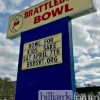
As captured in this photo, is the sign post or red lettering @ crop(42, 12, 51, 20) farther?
red lettering @ crop(42, 12, 51, 20)

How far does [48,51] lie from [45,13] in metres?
2.06

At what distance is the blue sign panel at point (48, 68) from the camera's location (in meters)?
5.37

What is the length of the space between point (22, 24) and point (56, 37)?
8.21 feet

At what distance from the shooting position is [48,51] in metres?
5.89

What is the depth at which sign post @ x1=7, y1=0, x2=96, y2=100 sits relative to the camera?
5.39 metres

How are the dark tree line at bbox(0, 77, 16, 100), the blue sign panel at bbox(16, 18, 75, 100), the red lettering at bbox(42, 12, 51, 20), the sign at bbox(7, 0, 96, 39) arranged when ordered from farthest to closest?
the dark tree line at bbox(0, 77, 16, 100) → the red lettering at bbox(42, 12, 51, 20) → the sign at bbox(7, 0, 96, 39) → the blue sign panel at bbox(16, 18, 75, 100)

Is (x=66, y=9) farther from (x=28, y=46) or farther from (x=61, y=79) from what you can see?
(x=61, y=79)

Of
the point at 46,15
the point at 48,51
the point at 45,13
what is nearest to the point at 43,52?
the point at 48,51

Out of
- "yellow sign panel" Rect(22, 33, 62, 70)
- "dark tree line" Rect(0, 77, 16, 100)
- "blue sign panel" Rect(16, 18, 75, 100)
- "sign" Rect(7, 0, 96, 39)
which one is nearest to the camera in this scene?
"blue sign panel" Rect(16, 18, 75, 100)

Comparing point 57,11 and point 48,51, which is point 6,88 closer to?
point 48,51

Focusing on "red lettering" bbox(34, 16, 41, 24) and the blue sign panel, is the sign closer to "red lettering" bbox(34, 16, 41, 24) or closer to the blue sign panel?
"red lettering" bbox(34, 16, 41, 24)

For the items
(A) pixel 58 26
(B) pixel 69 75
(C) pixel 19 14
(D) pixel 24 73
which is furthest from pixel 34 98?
(C) pixel 19 14

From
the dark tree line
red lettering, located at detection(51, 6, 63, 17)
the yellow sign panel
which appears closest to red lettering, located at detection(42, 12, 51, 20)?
red lettering, located at detection(51, 6, 63, 17)

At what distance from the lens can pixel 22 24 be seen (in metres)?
7.57
